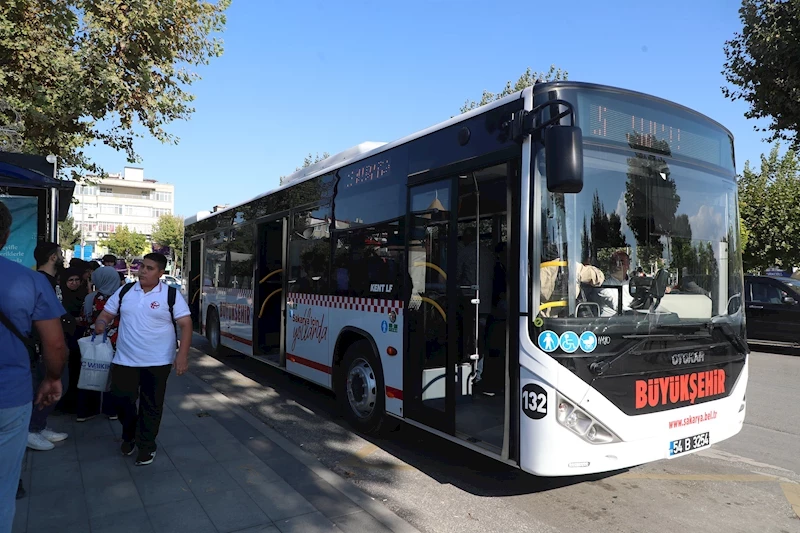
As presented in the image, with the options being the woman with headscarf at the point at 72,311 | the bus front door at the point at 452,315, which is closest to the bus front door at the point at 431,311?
the bus front door at the point at 452,315

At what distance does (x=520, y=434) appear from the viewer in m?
4.03

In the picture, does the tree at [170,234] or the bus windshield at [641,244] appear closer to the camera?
the bus windshield at [641,244]

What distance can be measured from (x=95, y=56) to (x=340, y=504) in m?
9.87

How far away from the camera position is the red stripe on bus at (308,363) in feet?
22.6

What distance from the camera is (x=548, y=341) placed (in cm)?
390

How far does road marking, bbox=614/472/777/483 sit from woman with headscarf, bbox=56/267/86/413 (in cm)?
575

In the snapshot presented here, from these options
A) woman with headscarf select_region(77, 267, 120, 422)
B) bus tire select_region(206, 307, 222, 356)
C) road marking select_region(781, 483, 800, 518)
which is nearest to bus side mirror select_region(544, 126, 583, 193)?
road marking select_region(781, 483, 800, 518)

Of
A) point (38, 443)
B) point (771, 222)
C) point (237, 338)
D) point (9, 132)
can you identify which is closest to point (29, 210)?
point (9, 132)

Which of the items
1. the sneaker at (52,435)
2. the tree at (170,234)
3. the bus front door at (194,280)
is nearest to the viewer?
the sneaker at (52,435)

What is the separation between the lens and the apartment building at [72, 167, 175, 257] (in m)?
90.7

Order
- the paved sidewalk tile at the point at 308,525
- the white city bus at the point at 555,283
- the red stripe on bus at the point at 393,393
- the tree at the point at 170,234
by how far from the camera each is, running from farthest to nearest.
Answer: the tree at the point at 170,234, the red stripe on bus at the point at 393,393, the white city bus at the point at 555,283, the paved sidewalk tile at the point at 308,525

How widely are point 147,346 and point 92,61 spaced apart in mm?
8015

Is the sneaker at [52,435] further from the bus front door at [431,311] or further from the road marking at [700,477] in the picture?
the road marking at [700,477]

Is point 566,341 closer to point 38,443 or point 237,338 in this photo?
point 38,443
